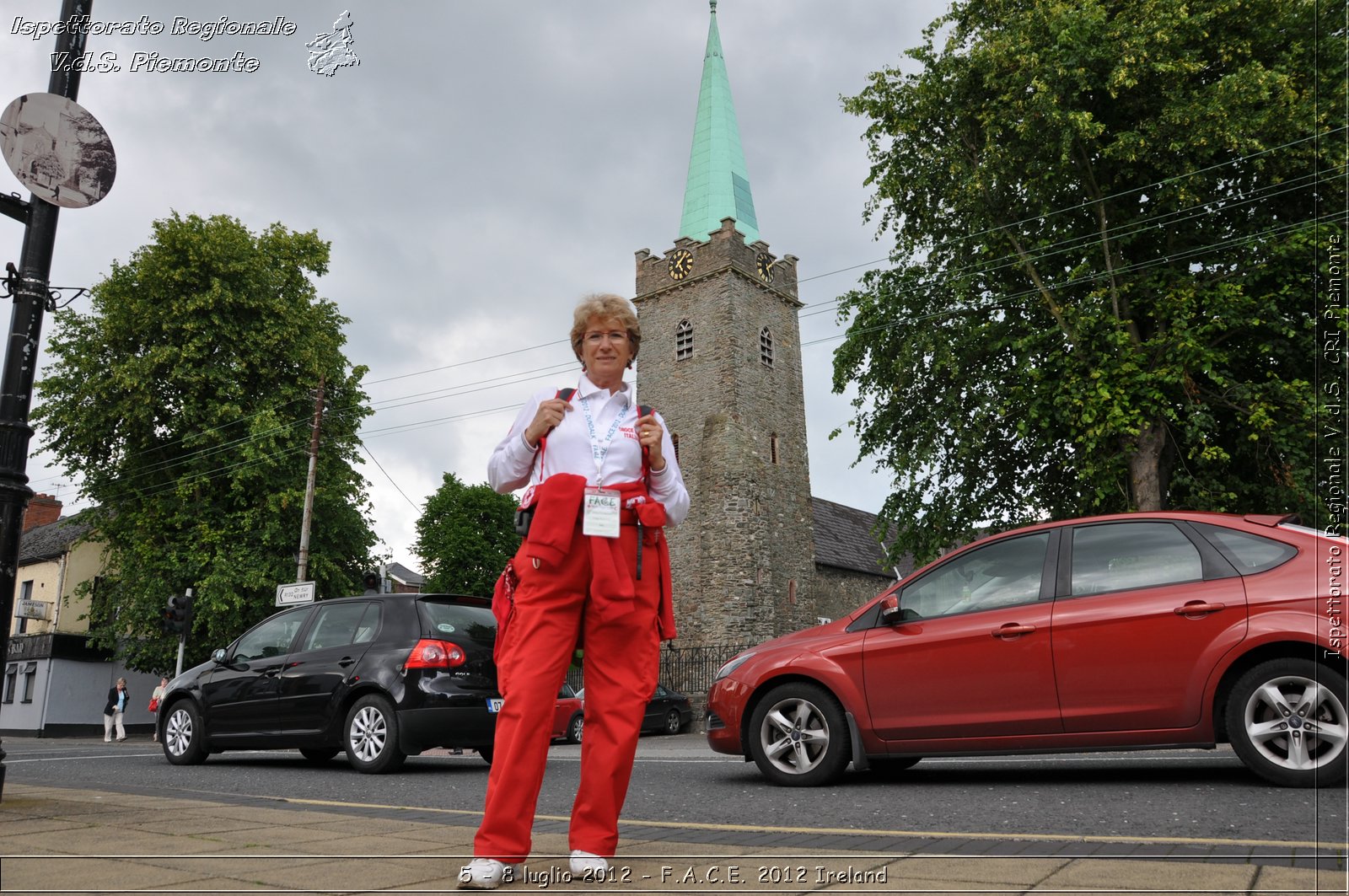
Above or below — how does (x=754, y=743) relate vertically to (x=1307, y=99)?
below

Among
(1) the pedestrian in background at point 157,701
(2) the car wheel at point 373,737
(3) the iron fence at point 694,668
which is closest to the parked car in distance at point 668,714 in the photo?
(3) the iron fence at point 694,668

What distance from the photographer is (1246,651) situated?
17.6ft

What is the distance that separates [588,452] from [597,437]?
0.25ft

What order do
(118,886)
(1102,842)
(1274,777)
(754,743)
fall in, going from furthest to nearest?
1. (754,743)
2. (1274,777)
3. (1102,842)
4. (118,886)

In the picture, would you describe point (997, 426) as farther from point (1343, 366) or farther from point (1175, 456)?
point (1343, 366)

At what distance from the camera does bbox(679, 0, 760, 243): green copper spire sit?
1779 inches

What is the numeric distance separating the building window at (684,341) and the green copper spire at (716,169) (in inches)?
169

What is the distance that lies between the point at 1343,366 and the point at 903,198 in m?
9.23

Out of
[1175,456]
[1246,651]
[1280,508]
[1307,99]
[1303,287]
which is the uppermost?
[1307,99]

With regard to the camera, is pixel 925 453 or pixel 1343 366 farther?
pixel 925 453

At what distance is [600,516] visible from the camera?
11.1ft

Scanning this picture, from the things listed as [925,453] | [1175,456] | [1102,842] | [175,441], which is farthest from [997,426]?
[175,441]

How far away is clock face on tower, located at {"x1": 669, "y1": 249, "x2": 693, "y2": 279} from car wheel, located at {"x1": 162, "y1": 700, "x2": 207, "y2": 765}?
3541cm

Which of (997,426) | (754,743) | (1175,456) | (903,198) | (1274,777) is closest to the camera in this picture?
(1274,777)
